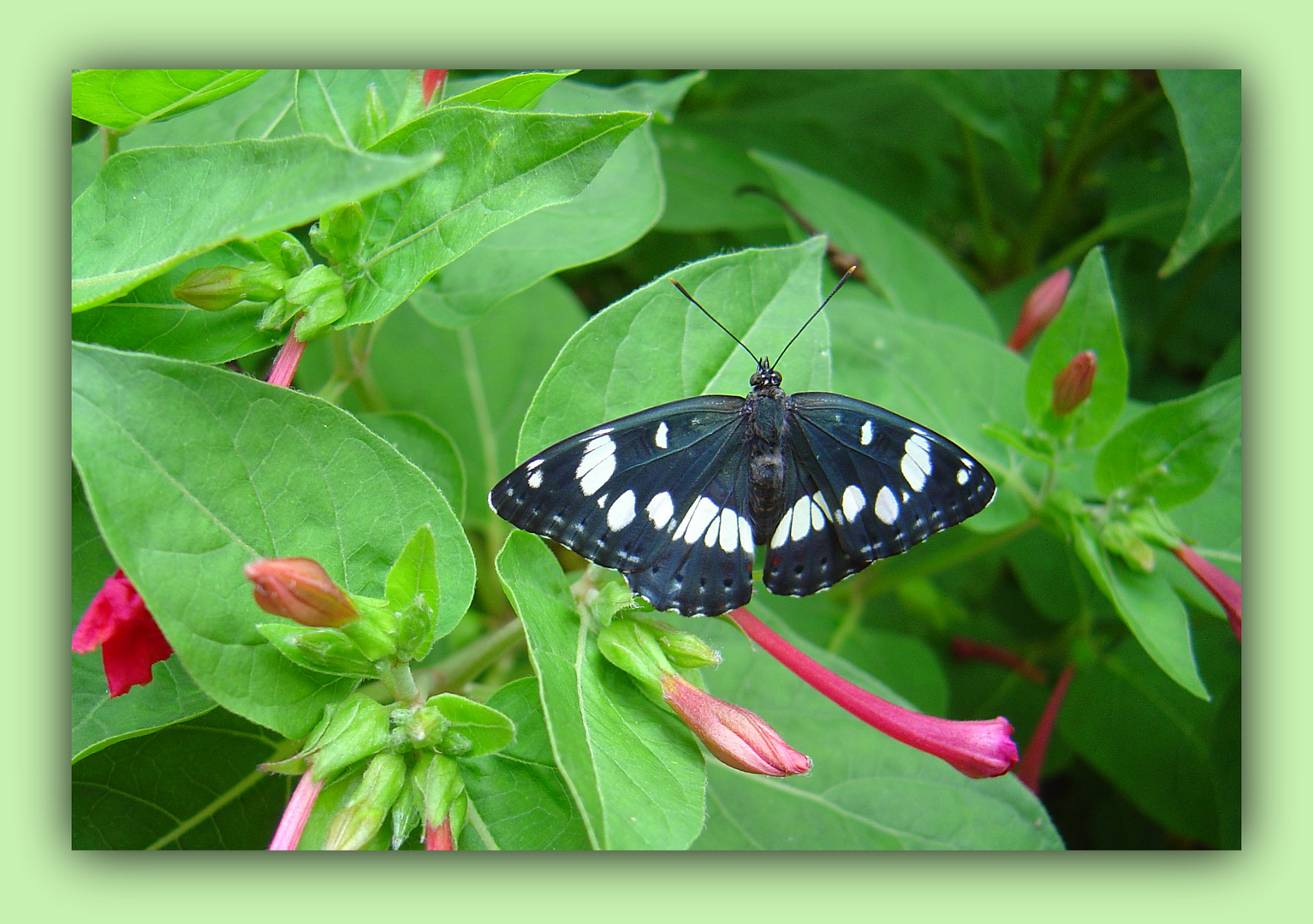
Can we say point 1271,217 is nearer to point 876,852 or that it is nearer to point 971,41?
point 971,41

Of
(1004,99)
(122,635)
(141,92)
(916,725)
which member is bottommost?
(916,725)

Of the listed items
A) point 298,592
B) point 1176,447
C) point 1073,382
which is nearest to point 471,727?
point 298,592

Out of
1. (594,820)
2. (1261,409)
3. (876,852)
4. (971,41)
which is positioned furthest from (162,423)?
(1261,409)

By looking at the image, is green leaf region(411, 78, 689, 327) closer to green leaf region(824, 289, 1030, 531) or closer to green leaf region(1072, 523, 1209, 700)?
green leaf region(824, 289, 1030, 531)

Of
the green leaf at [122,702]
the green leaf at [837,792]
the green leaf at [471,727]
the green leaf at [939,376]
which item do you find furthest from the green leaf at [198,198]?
the green leaf at [939,376]

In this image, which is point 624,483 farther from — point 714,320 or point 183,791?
point 183,791

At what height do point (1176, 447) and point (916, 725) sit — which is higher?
point (1176, 447)
